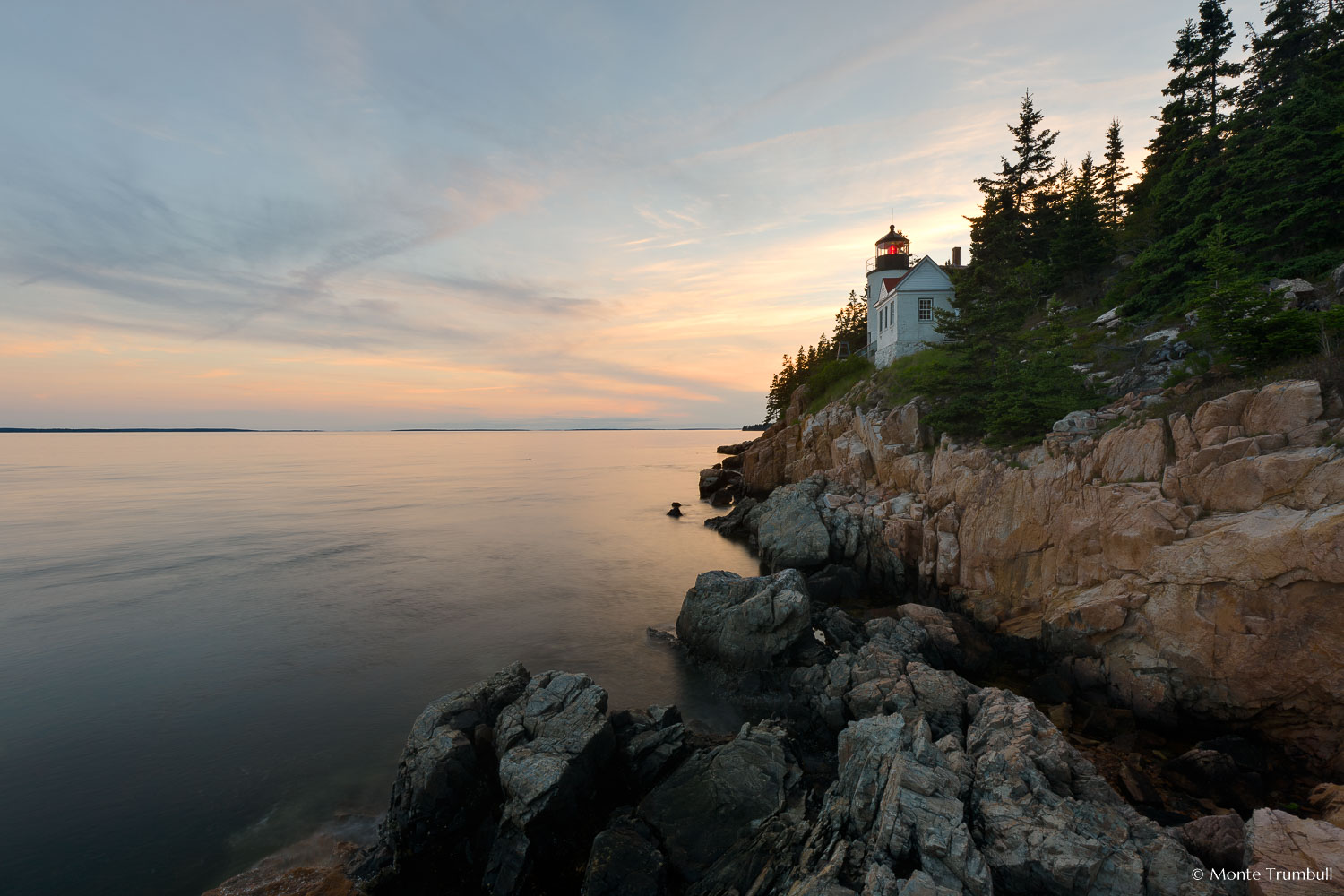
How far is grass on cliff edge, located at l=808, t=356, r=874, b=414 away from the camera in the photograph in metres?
45.5

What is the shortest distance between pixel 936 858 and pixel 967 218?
165 feet

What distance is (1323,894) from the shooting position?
7426 millimetres

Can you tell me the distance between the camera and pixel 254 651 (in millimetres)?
20438

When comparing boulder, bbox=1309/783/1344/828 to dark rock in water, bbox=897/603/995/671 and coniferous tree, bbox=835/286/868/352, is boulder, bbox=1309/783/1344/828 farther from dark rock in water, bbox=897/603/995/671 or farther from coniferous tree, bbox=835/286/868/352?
coniferous tree, bbox=835/286/868/352

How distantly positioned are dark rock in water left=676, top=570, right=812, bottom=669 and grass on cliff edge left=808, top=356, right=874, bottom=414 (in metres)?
29.1

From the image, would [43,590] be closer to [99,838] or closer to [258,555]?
[258,555]

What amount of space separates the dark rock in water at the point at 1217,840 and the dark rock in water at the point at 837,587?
14.3m

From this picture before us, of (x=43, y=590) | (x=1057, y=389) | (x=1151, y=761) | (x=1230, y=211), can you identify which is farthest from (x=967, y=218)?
(x=43, y=590)

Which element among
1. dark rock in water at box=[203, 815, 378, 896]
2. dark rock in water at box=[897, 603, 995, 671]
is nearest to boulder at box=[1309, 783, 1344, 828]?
dark rock in water at box=[897, 603, 995, 671]

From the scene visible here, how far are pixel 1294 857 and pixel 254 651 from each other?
29246mm

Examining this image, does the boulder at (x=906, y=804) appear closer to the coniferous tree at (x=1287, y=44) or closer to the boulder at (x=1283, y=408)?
the boulder at (x=1283, y=408)

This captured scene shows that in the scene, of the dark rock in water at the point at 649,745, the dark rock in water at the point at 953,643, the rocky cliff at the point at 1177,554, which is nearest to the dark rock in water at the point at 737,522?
the rocky cliff at the point at 1177,554

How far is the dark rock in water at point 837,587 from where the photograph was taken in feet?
77.7

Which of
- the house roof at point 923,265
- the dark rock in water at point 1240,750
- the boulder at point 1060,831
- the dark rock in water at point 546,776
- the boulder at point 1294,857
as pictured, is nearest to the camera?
the boulder at point 1294,857
